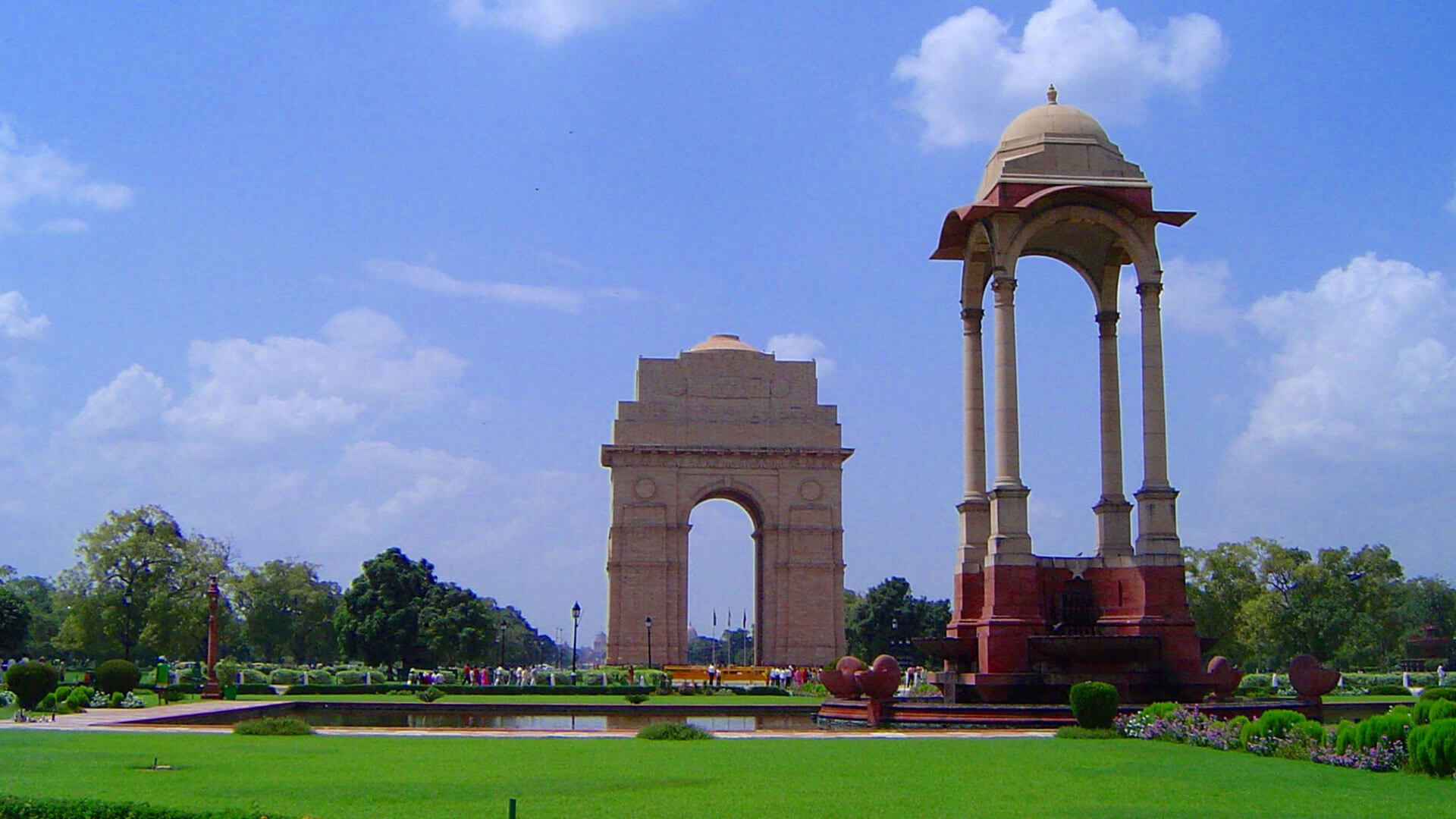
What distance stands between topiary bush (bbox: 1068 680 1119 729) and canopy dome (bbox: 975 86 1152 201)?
9.09 m

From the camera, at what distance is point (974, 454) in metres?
23.9

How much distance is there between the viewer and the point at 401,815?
10430 millimetres

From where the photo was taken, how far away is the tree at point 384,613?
185ft

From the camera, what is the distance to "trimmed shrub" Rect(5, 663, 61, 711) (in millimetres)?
27453

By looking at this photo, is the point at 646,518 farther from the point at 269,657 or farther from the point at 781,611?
the point at 269,657

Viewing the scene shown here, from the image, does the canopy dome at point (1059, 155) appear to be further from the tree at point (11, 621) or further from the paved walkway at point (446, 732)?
the tree at point (11, 621)

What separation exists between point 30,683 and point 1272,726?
23.4 metres

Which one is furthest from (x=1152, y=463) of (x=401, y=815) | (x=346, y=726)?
(x=401, y=815)

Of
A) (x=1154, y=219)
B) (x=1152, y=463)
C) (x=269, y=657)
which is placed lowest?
(x=269, y=657)

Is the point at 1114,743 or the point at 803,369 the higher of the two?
the point at 803,369

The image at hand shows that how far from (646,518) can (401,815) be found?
50832mm

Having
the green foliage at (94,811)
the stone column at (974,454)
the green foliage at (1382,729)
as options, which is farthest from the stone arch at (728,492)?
the green foliage at (94,811)

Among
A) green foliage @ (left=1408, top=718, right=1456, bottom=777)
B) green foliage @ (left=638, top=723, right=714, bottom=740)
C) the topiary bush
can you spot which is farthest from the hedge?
green foliage @ (left=1408, top=718, right=1456, bottom=777)

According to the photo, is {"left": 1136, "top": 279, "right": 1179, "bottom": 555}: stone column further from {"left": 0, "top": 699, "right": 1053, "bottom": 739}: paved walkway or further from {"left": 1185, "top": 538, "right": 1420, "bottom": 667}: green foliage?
{"left": 1185, "top": 538, "right": 1420, "bottom": 667}: green foliage
